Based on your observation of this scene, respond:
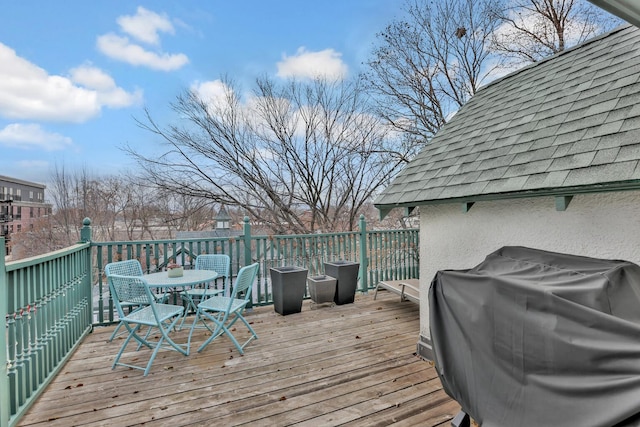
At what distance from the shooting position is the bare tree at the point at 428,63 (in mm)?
10398

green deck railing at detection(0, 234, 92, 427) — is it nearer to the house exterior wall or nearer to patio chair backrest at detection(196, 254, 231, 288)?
patio chair backrest at detection(196, 254, 231, 288)

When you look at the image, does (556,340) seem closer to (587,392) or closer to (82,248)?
(587,392)

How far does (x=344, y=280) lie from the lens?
19.1ft

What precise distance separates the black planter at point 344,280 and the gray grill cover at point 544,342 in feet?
12.3

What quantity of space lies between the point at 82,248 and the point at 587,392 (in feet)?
16.7

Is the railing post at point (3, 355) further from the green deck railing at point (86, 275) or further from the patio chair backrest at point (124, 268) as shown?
the patio chair backrest at point (124, 268)

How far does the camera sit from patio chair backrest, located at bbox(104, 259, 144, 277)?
13.4 feet

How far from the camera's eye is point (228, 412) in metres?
2.64

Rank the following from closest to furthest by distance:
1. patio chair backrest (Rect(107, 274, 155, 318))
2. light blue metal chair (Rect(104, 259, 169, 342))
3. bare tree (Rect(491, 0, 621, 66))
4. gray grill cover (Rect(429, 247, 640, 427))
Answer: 1. gray grill cover (Rect(429, 247, 640, 427))
2. patio chair backrest (Rect(107, 274, 155, 318))
3. light blue metal chair (Rect(104, 259, 169, 342))
4. bare tree (Rect(491, 0, 621, 66))

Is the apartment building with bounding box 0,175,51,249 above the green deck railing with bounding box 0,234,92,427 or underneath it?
above

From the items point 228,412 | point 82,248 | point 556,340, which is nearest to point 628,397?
point 556,340

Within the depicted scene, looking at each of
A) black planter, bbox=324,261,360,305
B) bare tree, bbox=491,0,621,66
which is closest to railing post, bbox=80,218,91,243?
black planter, bbox=324,261,360,305

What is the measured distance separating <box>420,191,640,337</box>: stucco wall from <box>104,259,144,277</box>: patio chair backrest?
3.90 meters

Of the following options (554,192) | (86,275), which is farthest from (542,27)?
(86,275)
